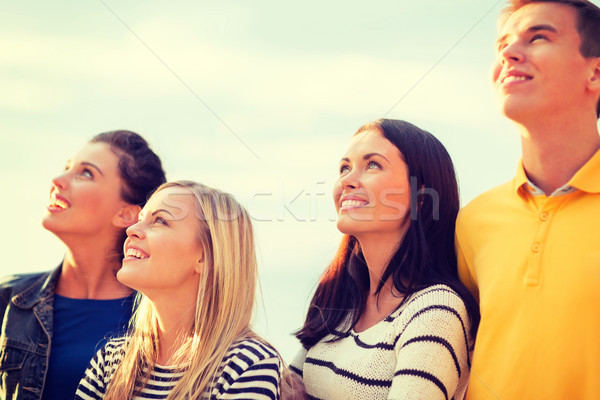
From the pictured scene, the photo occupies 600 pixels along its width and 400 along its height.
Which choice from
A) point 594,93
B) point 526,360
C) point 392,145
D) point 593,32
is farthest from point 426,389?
point 593,32

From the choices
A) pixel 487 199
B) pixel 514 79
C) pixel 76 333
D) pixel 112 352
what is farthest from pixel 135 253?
pixel 514 79

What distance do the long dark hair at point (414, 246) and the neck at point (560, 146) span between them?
0.58m

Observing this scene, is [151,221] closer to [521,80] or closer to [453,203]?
[453,203]

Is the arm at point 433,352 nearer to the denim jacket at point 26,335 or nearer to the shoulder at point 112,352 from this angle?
the shoulder at point 112,352

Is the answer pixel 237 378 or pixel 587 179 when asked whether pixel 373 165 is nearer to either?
pixel 587 179

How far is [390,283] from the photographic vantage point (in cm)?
357

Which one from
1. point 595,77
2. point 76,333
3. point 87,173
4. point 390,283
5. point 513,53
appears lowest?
point 76,333

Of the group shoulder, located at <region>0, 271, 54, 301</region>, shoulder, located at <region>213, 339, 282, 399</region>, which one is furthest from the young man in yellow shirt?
shoulder, located at <region>0, 271, 54, 301</region>

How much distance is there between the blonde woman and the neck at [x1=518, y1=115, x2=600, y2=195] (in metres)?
1.62

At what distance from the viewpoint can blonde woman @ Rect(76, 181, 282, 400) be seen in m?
3.25

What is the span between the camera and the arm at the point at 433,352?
2903mm

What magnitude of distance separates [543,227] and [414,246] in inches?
28.9

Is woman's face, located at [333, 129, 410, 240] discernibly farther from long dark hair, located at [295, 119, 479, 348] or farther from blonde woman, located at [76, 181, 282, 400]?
blonde woman, located at [76, 181, 282, 400]

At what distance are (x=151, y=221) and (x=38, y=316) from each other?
1.30 metres
